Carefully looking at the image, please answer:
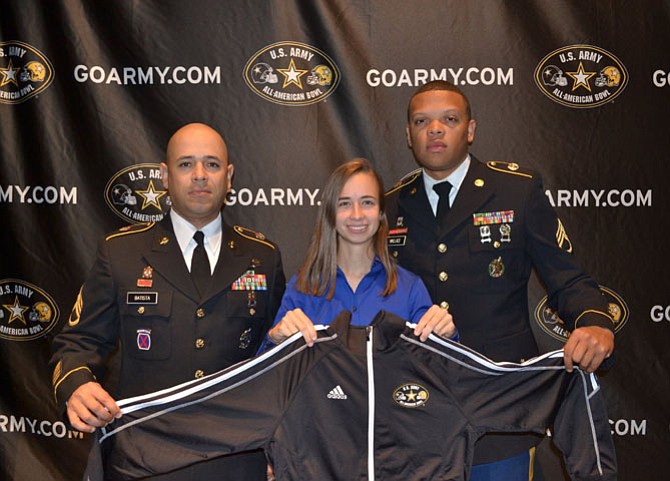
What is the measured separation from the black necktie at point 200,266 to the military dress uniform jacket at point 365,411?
0.41 metres

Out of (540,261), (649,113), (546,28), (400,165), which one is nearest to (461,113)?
(540,261)

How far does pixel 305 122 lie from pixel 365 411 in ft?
5.61

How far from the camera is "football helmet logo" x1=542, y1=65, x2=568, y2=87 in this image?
332 cm

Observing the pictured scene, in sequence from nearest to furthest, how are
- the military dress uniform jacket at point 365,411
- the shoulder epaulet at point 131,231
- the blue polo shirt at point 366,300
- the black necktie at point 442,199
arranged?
the military dress uniform jacket at point 365,411 < the blue polo shirt at point 366,300 < the shoulder epaulet at point 131,231 < the black necktie at point 442,199

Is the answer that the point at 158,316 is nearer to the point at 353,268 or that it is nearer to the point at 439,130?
the point at 353,268

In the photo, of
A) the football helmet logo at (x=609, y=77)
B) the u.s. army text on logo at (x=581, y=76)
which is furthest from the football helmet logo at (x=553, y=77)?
the football helmet logo at (x=609, y=77)

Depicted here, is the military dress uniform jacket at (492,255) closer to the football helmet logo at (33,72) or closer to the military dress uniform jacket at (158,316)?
the military dress uniform jacket at (158,316)

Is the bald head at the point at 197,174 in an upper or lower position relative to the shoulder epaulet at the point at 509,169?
lower

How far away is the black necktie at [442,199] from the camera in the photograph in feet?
8.41

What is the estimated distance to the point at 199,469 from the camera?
88.3 inches

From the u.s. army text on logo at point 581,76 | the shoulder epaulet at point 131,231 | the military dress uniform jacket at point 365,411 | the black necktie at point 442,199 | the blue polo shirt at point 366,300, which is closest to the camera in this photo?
the military dress uniform jacket at point 365,411

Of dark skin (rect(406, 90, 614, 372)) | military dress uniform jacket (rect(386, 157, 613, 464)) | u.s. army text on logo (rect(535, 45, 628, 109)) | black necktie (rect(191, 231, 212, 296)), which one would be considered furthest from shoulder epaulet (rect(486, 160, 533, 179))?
black necktie (rect(191, 231, 212, 296))

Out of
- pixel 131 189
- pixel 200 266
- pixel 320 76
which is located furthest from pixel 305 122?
pixel 200 266

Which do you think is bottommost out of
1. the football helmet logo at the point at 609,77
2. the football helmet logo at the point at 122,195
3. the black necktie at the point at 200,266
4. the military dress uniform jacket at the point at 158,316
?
the military dress uniform jacket at the point at 158,316
